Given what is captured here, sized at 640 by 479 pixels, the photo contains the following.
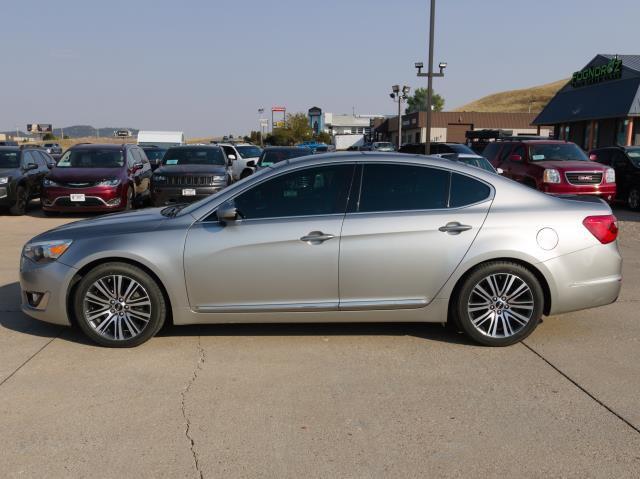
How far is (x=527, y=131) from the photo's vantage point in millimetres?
63344

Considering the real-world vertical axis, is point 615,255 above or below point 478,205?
below

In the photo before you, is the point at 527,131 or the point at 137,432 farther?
the point at 527,131

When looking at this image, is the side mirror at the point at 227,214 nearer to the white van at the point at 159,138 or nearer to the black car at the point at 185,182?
the black car at the point at 185,182

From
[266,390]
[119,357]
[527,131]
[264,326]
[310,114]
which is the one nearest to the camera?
[266,390]

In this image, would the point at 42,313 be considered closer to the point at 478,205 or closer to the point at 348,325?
the point at 348,325

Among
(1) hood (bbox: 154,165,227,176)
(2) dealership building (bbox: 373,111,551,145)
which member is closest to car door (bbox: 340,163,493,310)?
(1) hood (bbox: 154,165,227,176)

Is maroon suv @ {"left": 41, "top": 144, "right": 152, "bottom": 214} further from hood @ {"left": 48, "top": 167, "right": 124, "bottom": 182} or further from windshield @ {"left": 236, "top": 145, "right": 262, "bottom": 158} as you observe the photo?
windshield @ {"left": 236, "top": 145, "right": 262, "bottom": 158}

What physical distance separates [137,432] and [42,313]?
1.96m

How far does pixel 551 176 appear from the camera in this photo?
43.3 ft

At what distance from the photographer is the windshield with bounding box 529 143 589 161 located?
14.2 m

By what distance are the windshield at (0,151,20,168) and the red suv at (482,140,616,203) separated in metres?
11.9

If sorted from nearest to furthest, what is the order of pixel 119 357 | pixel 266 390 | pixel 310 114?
pixel 266 390 → pixel 119 357 → pixel 310 114

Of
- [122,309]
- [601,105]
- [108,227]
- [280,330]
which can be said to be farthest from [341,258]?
[601,105]

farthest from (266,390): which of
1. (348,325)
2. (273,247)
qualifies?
(348,325)
